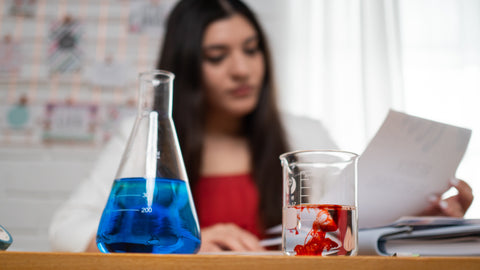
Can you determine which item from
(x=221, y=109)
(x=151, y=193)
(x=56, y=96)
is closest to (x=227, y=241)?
(x=151, y=193)

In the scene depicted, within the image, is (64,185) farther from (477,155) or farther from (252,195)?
(477,155)

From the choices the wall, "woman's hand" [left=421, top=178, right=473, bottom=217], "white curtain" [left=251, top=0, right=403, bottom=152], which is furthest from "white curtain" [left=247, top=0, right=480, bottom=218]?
"woman's hand" [left=421, top=178, right=473, bottom=217]

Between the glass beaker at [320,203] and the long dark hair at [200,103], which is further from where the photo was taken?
the long dark hair at [200,103]

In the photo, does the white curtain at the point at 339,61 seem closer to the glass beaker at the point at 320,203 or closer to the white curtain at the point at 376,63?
the white curtain at the point at 376,63

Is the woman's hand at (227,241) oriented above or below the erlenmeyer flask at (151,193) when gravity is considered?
below

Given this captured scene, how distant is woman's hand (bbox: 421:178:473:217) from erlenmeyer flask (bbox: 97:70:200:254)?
300mm

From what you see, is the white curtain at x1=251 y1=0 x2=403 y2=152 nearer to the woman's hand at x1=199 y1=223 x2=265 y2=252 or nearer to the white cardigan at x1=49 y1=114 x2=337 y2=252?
the white cardigan at x1=49 y1=114 x2=337 y2=252

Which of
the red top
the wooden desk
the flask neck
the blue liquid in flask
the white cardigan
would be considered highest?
the flask neck

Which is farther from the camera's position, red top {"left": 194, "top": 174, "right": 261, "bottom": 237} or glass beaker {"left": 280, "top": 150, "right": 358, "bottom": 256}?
red top {"left": 194, "top": 174, "right": 261, "bottom": 237}

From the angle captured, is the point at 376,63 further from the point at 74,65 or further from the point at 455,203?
the point at 74,65

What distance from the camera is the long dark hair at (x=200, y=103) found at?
3.91 ft

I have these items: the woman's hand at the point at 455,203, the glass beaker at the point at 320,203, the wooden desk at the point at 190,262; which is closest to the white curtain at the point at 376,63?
the woman's hand at the point at 455,203

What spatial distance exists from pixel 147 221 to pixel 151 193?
0.09 ft

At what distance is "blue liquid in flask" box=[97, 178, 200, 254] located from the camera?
352mm
